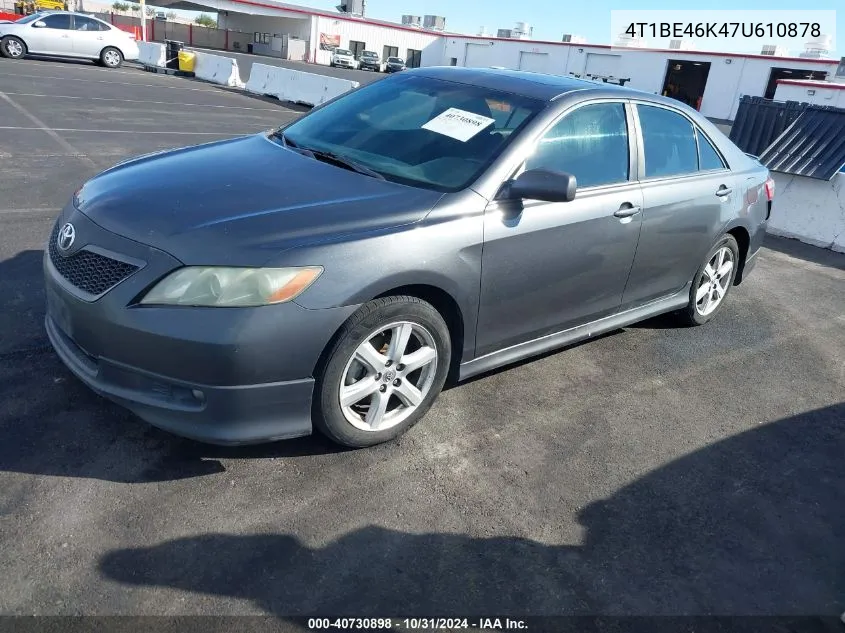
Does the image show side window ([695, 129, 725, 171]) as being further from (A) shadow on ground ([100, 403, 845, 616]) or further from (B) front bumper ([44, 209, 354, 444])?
(B) front bumper ([44, 209, 354, 444])

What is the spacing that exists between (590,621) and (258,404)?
4.80 ft

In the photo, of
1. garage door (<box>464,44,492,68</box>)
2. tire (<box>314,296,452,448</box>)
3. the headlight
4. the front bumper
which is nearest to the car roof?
tire (<box>314,296,452,448</box>)

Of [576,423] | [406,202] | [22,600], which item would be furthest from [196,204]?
[576,423]

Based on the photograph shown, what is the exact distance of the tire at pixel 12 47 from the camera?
2020 centimetres

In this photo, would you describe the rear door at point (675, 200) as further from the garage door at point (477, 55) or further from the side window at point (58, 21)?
the garage door at point (477, 55)

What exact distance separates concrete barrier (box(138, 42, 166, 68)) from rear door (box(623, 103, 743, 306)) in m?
24.4

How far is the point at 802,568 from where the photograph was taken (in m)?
2.78

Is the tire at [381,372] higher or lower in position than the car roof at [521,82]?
lower

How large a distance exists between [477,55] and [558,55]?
9119 mm

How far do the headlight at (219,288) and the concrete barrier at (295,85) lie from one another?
15.0 metres

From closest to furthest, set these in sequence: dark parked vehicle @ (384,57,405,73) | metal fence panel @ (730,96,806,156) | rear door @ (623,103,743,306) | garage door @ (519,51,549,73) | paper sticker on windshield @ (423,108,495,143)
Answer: paper sticker on windshield @ (423,108,495,143) < rear door @ (623,103,743,306) < metal fence panel @ (730,96,806,156) < garage door @ (519,51,549,73) < dark parked vehicle @ (384,57,405,73)

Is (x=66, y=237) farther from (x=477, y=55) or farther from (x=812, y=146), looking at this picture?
(x=477, y=55)

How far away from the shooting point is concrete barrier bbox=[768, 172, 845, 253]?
317 inches

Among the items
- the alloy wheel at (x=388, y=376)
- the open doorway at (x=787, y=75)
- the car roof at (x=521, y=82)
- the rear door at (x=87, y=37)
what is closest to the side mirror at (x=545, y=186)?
the car roof at (x=521, y=82)
